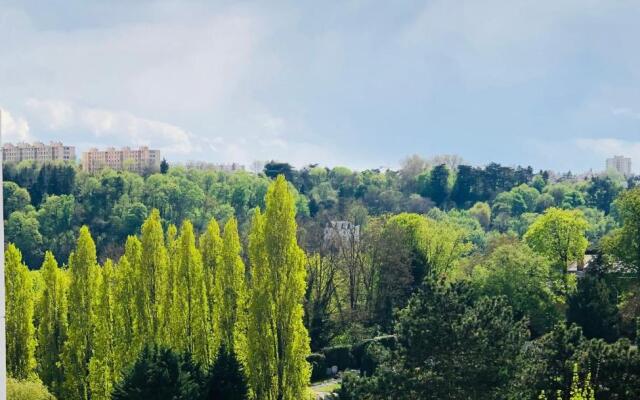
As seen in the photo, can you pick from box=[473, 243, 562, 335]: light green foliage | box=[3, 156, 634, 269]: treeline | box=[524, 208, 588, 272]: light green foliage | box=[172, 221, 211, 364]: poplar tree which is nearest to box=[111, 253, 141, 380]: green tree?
box=[172, 221, 211, 364]: poplar tree

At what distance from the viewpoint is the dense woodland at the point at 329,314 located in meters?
21.5

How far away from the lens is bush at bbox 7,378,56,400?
25641 millimetres

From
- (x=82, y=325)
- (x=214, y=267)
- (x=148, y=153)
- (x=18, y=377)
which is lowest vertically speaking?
(x=18, y=377)

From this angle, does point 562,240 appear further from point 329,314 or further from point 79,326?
point 79,326

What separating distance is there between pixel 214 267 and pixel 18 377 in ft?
26.1

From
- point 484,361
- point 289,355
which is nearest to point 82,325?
point 289,355

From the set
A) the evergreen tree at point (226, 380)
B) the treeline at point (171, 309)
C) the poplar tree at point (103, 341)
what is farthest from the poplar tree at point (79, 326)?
the evergreen tree at point (226, 380)

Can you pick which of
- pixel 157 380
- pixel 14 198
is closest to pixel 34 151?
pixel 14 198

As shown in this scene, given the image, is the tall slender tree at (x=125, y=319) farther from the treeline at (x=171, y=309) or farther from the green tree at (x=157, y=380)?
the green tree at (x=157, y=380)

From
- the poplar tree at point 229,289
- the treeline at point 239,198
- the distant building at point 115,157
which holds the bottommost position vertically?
the poplar tree at point 229,289

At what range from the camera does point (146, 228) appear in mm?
30859

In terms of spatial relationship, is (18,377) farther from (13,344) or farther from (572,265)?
(572,265)

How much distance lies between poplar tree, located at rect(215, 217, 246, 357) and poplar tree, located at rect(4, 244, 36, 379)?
7.12 m

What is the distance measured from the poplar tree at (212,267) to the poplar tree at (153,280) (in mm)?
1485
